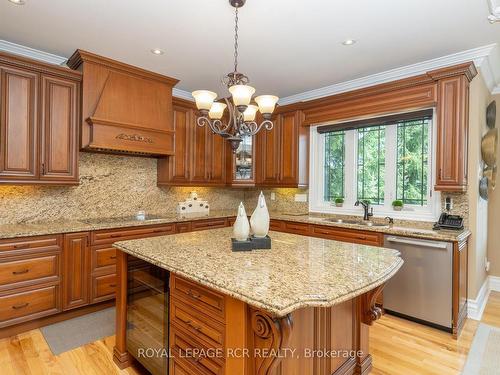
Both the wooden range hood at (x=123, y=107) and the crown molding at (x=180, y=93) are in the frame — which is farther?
the crown molding at (x=180, y=93)

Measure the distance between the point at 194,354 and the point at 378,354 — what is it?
1.59 meters

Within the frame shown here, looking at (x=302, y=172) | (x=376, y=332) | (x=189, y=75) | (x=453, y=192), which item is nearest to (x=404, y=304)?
(x=376, y=332)

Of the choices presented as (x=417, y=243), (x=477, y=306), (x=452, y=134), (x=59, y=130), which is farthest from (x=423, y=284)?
(x=59, y=130)

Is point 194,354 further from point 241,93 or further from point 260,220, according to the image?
point 241,93

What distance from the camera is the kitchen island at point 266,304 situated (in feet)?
3.92

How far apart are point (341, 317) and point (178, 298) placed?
39.0 inches

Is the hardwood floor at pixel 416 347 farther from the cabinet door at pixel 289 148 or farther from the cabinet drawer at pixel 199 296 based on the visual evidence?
the cabinet door at pixel 289 148

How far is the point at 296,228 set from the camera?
153 inches

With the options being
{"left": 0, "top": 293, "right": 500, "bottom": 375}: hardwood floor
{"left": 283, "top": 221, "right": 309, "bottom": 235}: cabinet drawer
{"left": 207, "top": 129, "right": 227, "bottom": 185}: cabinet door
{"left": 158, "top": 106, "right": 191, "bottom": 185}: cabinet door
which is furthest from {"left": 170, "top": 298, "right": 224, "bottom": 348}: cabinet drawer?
{"left": 207, "top": 129, "right": 227, "bottom": 185}: cabinet door

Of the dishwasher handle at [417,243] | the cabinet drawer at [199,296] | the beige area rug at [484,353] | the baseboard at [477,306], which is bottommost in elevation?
the beige area rug at [484,353]

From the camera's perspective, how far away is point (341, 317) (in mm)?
1792

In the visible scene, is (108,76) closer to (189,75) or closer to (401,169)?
(189,75)

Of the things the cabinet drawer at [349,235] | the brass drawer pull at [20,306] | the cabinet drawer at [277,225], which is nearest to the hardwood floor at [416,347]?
the cabinet drawer at [349,235]

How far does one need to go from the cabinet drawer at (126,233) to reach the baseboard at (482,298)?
3343mm
